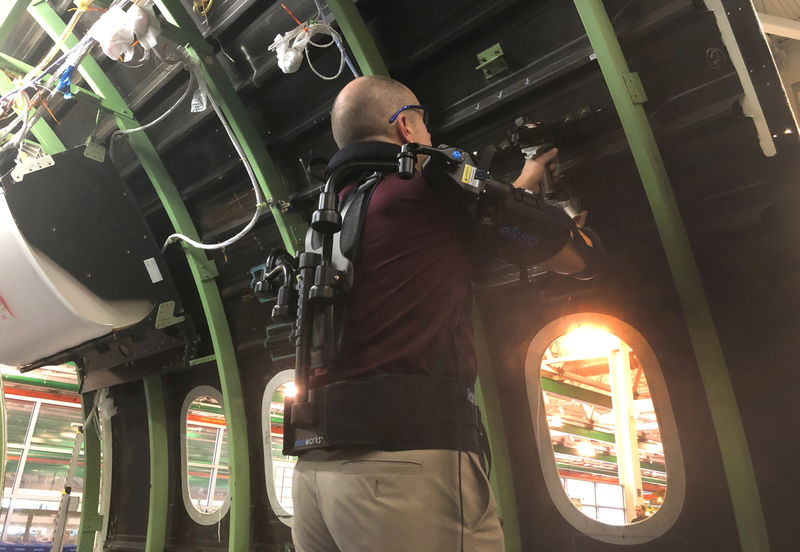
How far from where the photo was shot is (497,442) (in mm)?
2963

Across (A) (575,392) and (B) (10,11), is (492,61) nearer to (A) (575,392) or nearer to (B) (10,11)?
(A) (575,392)

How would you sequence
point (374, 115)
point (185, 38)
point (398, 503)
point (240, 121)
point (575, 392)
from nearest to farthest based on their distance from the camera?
1. point (398, 503)
2. point (374, 115)
3. point (185, 38)
4. point (240, 121)
5. point (575, 392)

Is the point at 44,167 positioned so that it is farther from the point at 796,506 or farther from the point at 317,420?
the point at 796,506

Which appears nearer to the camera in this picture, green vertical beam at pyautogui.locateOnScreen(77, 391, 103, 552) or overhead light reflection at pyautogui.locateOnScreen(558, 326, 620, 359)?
overhead light reflection at pyautogui.locateOnScreen(558, 326, 620, 359)

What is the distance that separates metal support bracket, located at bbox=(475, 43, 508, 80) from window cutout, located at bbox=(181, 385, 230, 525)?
147 inches

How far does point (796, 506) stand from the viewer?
2.16 metres

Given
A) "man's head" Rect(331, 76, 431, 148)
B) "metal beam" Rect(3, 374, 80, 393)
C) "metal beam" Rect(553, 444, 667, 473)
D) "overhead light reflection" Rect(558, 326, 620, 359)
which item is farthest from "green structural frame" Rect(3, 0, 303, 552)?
"metal beam" Rect(3, 374, 80, 393)

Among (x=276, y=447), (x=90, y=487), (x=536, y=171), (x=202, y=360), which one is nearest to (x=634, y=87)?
(x=536, y=171)

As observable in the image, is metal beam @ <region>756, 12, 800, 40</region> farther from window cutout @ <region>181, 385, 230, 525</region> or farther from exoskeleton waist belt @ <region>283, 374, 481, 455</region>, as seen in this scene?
window cutout @ <region>181, 385, 230, 525</region>

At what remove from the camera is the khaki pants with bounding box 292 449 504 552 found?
4.52 ft

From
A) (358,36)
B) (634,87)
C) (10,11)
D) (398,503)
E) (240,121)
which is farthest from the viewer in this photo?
(10,11)

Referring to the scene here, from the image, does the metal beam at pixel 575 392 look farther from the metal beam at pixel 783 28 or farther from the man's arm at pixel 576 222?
the metal beam at pixel 783 28

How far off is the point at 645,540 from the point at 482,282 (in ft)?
5.19

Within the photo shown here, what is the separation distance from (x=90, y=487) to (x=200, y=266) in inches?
118
